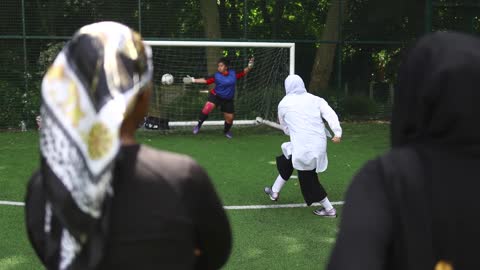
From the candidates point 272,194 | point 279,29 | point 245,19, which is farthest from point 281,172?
point 279,29

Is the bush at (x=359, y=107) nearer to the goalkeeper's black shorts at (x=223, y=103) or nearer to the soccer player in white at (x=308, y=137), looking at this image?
the goalkeeper's black shorts at (x=223, y=103)

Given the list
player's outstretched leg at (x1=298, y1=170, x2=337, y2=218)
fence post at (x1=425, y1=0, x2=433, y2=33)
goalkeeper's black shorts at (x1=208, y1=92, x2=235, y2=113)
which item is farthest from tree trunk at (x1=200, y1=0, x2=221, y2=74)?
player's outstretched leg at (x1=298, y1=170, x2=337, y2=218)

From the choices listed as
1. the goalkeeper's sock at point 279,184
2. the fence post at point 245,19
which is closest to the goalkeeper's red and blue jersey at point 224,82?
Result: the fence post at point 245,19

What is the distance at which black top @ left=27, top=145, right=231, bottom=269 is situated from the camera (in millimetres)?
1642

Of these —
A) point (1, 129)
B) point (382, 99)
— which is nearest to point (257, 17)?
point (382, 99)

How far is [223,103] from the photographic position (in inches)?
519

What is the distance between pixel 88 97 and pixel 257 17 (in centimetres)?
1482

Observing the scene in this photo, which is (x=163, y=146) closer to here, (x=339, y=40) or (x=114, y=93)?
(x=339, y=40)

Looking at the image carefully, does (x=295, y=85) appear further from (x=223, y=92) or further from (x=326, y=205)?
(x=223, y=92)

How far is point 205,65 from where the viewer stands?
15461 millimetres

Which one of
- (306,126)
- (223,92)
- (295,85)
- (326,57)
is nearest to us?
(306,126)

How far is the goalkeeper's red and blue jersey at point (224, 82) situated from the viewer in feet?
42.8

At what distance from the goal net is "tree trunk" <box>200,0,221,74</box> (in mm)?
25

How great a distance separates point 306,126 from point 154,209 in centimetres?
517
